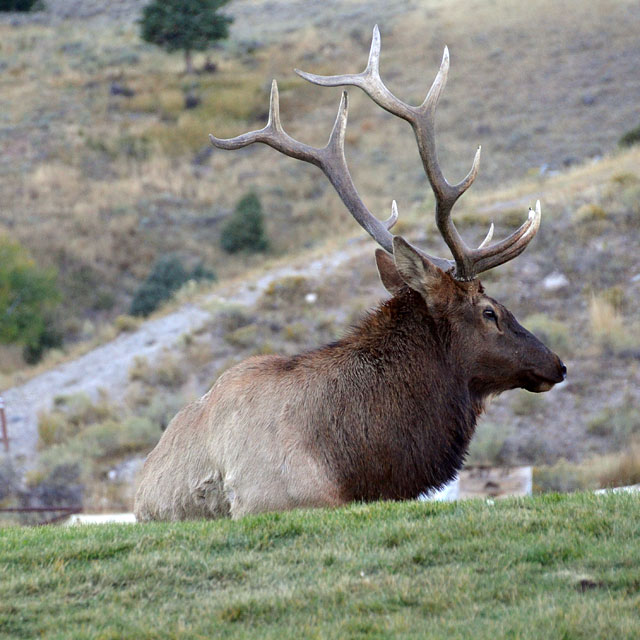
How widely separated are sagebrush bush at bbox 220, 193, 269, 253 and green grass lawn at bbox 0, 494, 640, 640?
3206cm

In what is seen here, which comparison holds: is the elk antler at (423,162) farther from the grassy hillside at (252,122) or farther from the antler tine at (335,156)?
the grassy hillside at (252,122)

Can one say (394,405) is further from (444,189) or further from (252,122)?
(252,122)

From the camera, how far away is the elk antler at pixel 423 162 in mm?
7328

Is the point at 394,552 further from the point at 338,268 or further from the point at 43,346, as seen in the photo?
the point at 43,346

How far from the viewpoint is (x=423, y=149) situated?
746cm

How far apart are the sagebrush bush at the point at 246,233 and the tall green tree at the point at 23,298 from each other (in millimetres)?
6926

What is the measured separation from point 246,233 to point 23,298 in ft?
29.6

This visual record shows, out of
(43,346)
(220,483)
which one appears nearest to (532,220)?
(220,483)

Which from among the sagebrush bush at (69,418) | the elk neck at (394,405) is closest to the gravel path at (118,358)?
the sagebrush bush at (69,418)

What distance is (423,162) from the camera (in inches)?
302

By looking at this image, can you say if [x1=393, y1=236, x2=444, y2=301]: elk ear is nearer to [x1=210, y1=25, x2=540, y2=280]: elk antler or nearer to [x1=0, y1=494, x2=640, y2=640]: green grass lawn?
[x1=210, y1=25, x2=540, y2=280]: elk antler

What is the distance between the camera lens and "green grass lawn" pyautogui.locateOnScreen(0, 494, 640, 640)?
4254mm

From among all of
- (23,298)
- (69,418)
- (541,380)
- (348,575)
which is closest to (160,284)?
(23,298)

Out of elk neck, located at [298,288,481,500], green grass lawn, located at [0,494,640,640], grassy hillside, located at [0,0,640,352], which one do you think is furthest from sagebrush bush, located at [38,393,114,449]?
green grass lawn, located at [0,494,640,640]
